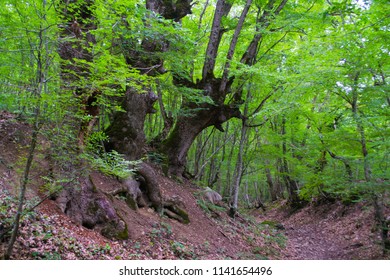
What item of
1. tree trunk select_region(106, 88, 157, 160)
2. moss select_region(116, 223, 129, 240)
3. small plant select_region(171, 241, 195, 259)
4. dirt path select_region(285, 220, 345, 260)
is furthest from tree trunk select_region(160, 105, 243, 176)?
dirt path select_region(285, 220, 345, 260)

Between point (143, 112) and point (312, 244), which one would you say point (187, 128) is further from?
point (312, 244)

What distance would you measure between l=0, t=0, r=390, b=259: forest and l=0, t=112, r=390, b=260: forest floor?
0.14 feet

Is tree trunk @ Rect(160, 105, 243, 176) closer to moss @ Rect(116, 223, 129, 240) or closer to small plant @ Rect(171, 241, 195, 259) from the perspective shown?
small plant @ Rect(171, 241, 195, 259)

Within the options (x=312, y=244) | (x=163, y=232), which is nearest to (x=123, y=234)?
(x=163, y=232)

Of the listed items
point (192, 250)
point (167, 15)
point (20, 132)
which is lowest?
point (192, 250)

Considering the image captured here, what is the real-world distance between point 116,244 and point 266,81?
6862 millimetres

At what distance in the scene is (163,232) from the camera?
6.82m

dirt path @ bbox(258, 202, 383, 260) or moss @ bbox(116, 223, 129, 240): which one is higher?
moss @ bbox(116, 223, 129, 240)

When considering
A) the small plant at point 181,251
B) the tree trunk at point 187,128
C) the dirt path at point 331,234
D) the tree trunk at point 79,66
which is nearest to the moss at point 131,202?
the small plant at point 181,251

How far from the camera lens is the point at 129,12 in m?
5.50

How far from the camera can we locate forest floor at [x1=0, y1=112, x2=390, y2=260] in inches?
173

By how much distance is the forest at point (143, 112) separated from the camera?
3.70 meters

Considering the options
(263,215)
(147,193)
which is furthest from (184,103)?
(263,215)

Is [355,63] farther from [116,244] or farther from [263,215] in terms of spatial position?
[263,215]
